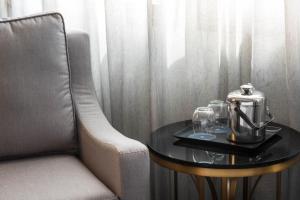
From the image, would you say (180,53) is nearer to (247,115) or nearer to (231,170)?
(247,115)

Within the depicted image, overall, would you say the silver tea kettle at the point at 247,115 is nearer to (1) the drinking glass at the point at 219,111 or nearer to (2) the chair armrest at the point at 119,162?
(1) the drinking glass at the point at 219,111

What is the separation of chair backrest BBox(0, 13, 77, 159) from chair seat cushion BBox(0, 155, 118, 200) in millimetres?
74

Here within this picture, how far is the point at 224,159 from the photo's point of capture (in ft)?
4.69

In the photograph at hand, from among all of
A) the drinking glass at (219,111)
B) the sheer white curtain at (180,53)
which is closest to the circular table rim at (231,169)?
the drinking glass at (219,111)

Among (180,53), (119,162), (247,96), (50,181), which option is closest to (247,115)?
(247,96)

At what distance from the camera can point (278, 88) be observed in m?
1.83

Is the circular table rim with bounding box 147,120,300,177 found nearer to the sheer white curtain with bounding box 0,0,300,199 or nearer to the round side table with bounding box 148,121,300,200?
the round side table with bounding box 148,121,300,200

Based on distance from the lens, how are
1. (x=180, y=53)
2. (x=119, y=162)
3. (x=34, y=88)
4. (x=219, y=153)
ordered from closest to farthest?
(x=119, y=162) → (x=219, y=153) → (x=34, y=88) → (x=180, y=53)

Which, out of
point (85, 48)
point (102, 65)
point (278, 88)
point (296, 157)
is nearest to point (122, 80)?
point (102, 65)

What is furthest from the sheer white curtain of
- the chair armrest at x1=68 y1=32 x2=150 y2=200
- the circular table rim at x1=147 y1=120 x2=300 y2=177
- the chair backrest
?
the circular table rim at x1=147 y1=120 x2=300 y2=177

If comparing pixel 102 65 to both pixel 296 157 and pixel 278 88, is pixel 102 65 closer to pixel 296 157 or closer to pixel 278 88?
pixel 278 88

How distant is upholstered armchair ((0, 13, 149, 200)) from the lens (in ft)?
4.95

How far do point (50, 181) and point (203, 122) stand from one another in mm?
552

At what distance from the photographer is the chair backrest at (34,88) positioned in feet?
5.24
